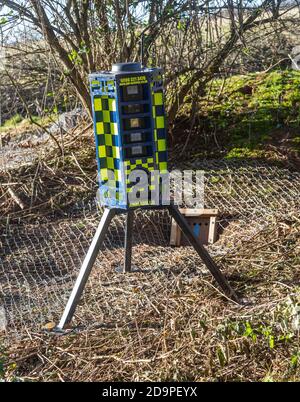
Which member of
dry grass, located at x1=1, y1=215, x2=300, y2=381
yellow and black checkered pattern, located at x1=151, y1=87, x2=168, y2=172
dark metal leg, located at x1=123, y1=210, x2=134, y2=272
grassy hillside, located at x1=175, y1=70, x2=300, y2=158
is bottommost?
dry grass, located at x1=1, y1=215, x2=300, y2=381

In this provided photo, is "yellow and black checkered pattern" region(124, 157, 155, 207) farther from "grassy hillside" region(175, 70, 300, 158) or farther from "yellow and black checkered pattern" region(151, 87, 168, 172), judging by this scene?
"grassy hillside" region(175, 70, 300, 158)

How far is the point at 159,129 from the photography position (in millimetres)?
4543

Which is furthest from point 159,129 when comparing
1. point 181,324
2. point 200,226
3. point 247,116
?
point 247,116

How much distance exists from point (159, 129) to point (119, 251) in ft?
5.40

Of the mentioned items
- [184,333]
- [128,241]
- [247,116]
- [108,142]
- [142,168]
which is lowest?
[184,333]

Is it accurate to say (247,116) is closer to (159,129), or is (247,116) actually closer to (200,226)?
(200,226)

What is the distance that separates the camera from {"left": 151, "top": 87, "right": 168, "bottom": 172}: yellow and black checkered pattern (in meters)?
4.52

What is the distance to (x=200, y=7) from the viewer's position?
707 cm

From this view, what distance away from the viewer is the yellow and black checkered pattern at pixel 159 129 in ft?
14.8

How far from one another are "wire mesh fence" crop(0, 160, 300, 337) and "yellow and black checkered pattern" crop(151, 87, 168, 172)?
926 millimetres

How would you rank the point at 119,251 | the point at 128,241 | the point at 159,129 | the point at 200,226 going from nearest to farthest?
the point at 159,129, the point at 128,241, the point at 119,251, the point at 200,226

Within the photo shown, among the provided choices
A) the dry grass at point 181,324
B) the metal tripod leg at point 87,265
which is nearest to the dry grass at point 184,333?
the dry grass at point 181,324

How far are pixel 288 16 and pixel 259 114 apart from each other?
109 centimetres

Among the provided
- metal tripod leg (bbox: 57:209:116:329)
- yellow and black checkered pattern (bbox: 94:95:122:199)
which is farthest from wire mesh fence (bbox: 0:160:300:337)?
yellow and black checkered pattern (bbox: 94:95:122:199)
